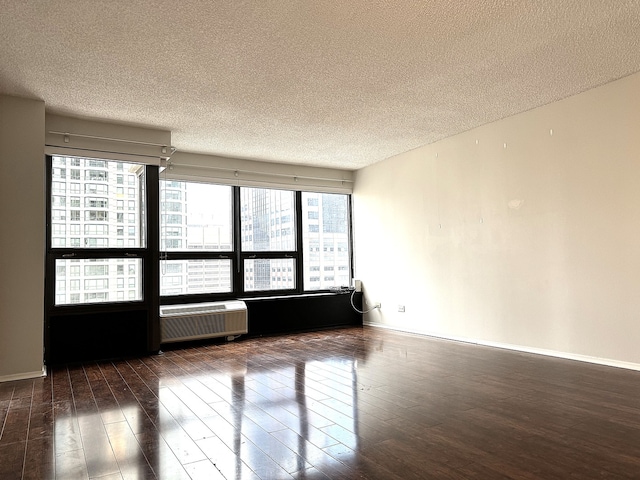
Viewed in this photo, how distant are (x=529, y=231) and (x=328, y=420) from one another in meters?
3.13

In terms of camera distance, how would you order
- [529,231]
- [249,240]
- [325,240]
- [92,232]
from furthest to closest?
[325,240]
[249,240]
[92,232]
[529,231]

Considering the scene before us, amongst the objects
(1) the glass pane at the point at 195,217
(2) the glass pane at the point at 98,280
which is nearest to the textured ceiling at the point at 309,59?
(1) the glass pane at the point at 195,217

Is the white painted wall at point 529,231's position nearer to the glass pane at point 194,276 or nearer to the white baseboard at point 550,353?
the white baseboard at point 550,353

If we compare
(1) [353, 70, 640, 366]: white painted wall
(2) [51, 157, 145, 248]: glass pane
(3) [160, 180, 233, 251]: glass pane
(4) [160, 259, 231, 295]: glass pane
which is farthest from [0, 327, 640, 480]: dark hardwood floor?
(3) [160, 180, 233, 251]: glass pane

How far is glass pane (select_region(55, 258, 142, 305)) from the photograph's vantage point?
4609mm

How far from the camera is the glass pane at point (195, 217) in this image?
5.83 meters

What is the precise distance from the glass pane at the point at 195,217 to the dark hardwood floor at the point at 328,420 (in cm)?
193

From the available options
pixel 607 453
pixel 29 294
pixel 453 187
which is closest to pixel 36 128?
pixel 29 294

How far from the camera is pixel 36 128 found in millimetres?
4113

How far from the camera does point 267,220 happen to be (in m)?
6.68

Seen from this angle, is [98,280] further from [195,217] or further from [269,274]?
[269,274]

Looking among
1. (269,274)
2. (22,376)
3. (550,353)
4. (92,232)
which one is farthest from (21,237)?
(550,353)

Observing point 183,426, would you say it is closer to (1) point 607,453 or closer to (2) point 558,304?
(1) point 607,453

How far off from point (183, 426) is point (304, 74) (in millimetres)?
2784
